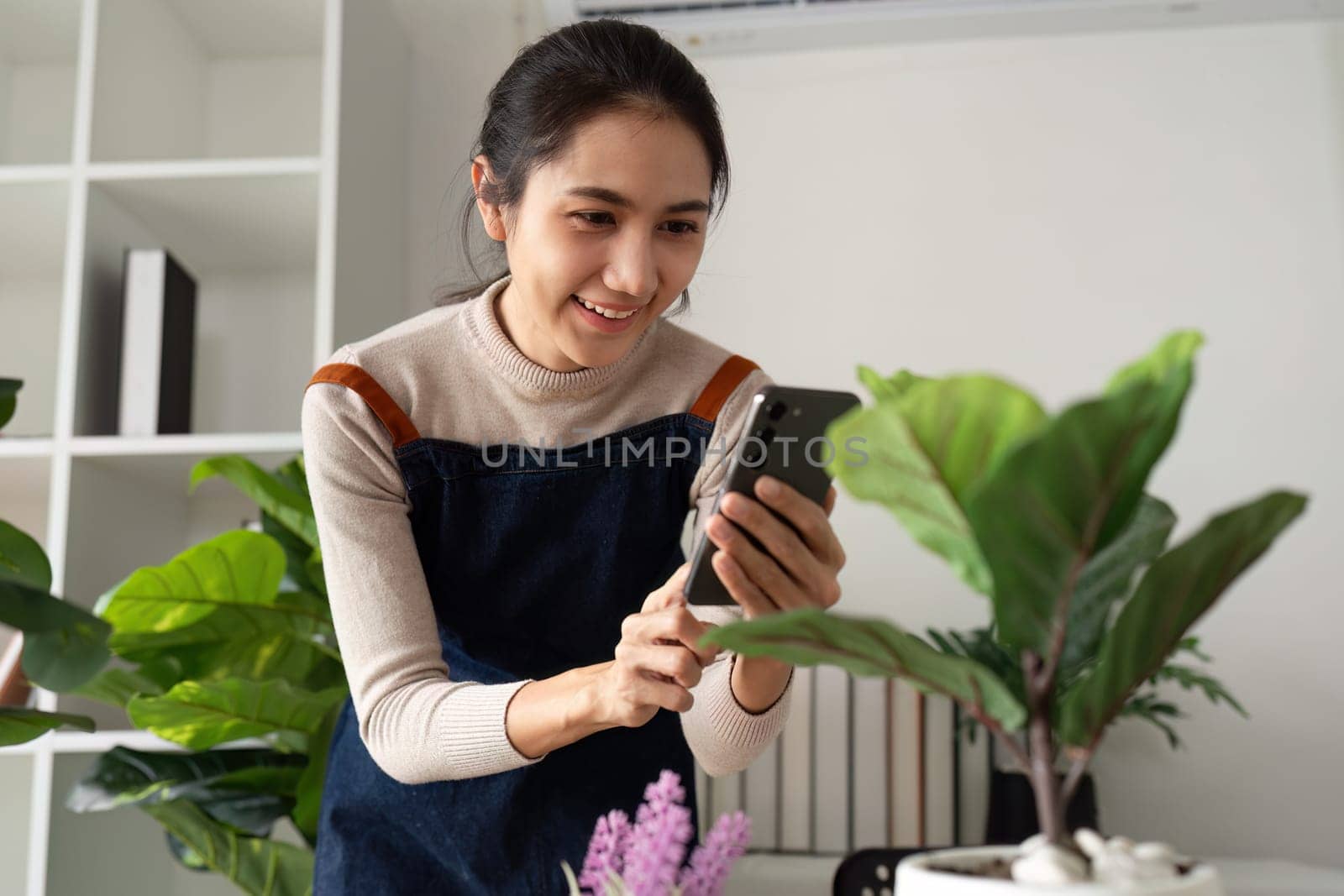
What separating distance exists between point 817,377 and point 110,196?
1.36 metres

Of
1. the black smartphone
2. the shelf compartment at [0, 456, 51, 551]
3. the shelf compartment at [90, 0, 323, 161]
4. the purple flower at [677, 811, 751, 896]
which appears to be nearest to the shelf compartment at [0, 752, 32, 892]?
the shelf compartment at [0, 456, 51, 551]

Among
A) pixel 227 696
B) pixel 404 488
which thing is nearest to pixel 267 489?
pixel 227 696

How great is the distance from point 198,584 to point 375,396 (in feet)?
2.23

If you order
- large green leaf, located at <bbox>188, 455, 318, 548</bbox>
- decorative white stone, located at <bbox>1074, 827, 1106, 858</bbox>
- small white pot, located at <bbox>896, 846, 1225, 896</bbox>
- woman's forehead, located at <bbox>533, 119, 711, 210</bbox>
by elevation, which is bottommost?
small white pot, located at <bbox>896, 846, 1225, 896</bbox>

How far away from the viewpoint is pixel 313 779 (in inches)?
60.4

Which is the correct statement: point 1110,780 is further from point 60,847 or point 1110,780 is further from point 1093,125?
point 60,847

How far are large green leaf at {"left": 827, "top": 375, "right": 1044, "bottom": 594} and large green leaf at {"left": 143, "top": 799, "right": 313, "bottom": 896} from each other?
1.39 meters

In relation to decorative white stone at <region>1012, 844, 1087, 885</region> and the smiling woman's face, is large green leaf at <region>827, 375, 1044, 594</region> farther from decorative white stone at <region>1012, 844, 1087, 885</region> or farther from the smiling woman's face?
the smiling woman's face

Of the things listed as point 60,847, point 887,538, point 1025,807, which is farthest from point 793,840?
point 60,847

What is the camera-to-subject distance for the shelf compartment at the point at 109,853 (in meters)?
1.80

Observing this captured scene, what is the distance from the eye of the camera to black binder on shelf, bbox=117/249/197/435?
191 cm

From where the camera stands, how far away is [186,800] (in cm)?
157

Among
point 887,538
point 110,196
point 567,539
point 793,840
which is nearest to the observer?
point 567,539

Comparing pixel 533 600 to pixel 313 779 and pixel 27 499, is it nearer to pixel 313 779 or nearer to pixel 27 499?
pixel 313 779
